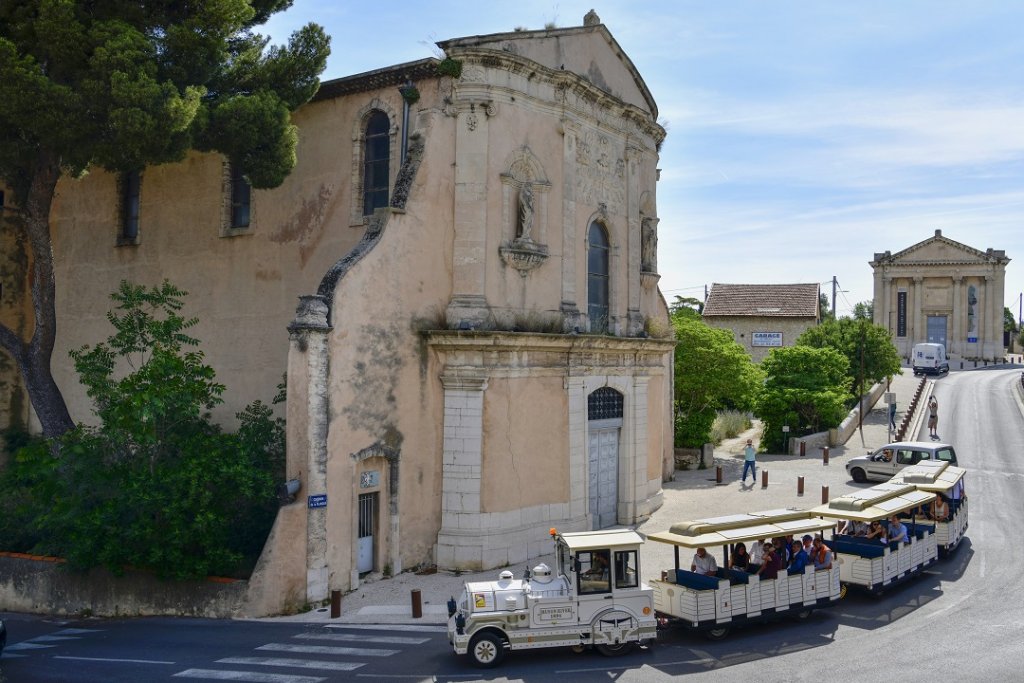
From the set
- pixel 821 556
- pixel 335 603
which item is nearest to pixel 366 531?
pixel 335 603

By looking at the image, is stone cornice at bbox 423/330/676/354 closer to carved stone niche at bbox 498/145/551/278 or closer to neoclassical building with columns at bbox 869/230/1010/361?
carved stone niche at bbox 498/145/551/278

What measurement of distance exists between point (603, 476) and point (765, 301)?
43.6 metres

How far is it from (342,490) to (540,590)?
594cm

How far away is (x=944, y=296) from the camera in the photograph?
79812 mm

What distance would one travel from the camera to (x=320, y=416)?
57.0 feet

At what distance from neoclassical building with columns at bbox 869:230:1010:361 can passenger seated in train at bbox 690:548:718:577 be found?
70.5m

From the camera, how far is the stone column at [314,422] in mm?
17078

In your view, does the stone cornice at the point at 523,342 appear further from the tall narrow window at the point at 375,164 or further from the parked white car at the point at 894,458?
the parked white car at the point at 894,458

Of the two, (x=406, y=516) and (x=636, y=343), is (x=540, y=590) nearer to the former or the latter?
(x=406, y=516)

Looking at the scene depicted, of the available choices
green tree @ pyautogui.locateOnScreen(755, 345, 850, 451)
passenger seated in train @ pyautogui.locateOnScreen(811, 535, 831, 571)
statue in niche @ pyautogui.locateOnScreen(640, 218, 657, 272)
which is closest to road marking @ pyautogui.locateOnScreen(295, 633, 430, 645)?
passenger seated in train @ pyautogui.locateOnScreen(811, 535, 831, 571)

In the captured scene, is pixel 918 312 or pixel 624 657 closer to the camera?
pixel 624 657

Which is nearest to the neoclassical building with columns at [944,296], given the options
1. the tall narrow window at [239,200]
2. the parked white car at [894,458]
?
the parked white car at [894,458]

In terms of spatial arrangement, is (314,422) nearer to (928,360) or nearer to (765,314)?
(765,314)

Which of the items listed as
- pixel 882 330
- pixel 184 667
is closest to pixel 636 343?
pixel 184 667
